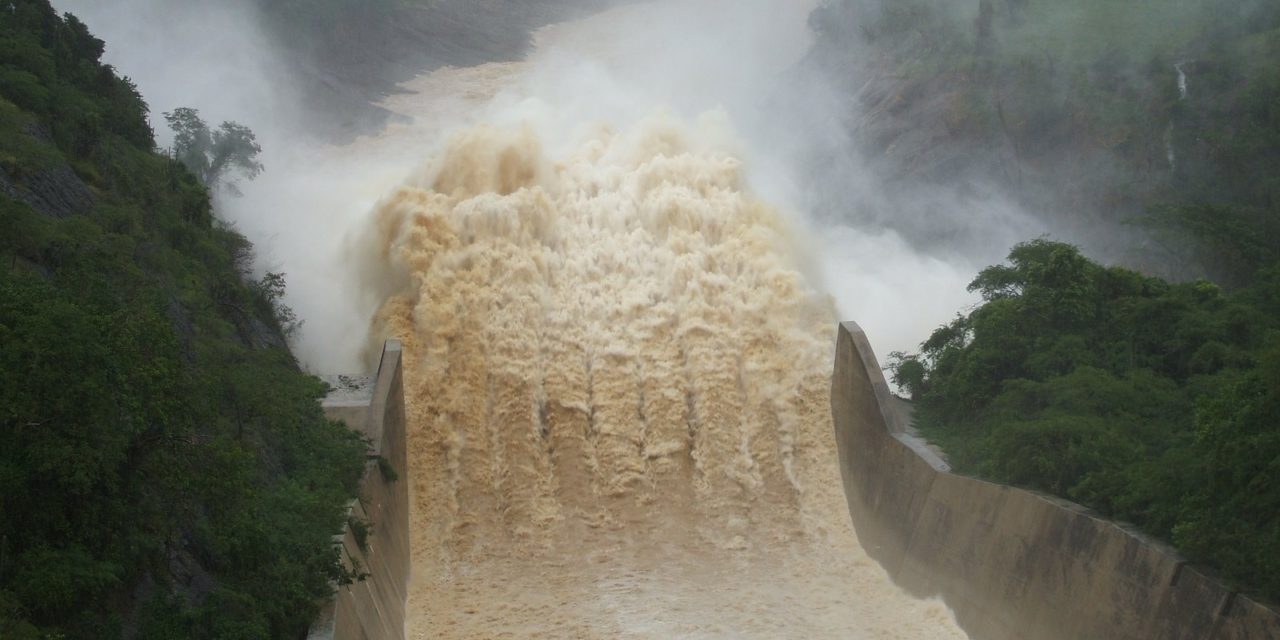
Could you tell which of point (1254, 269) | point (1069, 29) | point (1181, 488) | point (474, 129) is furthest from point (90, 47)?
point (1069, 29)

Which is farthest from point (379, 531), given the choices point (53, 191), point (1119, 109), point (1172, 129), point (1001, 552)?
point (1119, 109)

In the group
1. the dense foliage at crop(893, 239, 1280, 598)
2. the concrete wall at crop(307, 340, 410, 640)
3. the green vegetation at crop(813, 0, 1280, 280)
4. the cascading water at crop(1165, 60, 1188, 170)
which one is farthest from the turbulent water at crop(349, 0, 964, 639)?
the cascading water at crop(1165, 60, 1188, 170)

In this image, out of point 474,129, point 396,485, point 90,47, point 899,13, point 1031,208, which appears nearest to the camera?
point 396,485

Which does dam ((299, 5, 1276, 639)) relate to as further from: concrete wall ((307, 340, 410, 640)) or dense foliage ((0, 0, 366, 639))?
dense foliage ((0, 0, 366, 639))

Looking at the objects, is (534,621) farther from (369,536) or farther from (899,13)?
(899,13)

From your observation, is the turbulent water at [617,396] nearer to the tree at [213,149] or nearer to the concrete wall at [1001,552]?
the concrete wall at [1001,552]
